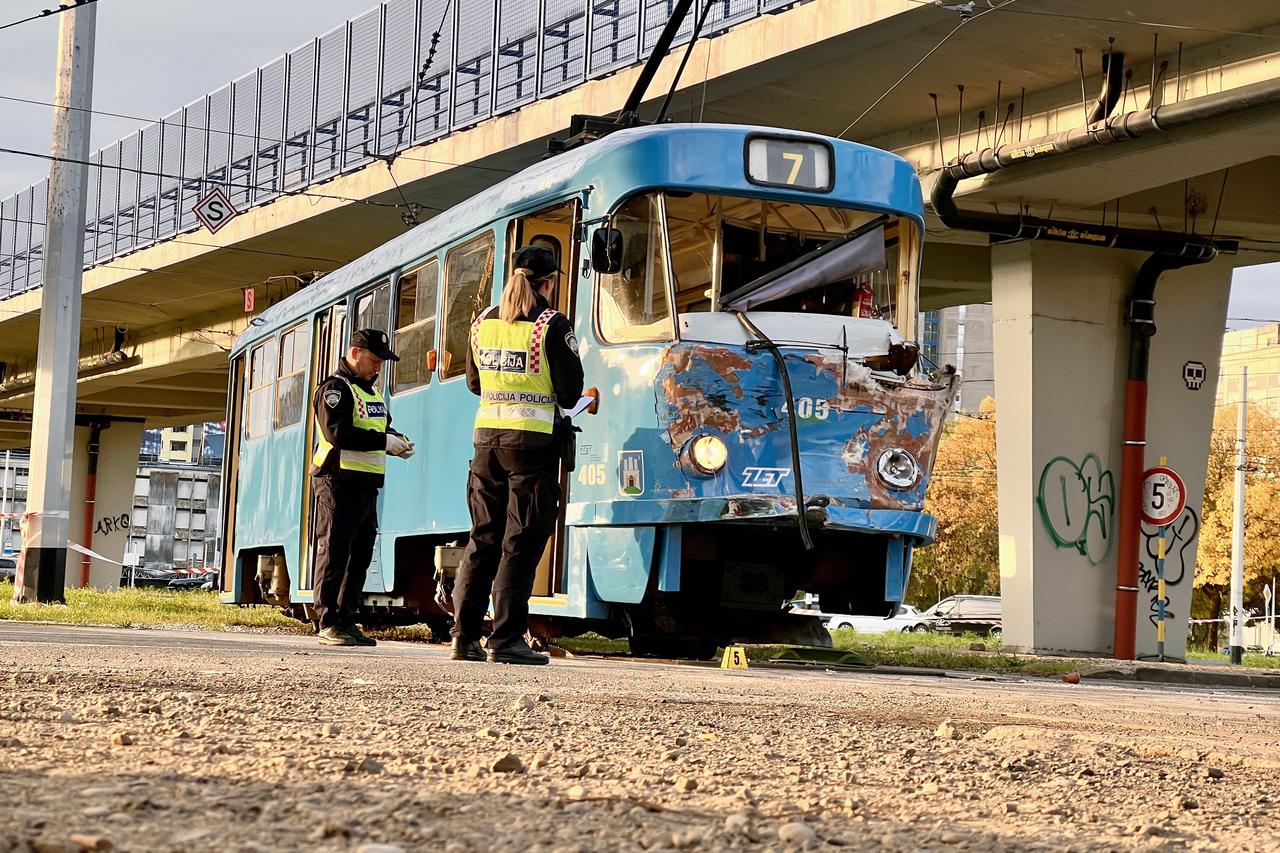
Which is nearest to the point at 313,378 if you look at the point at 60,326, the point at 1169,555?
the point at 60,326

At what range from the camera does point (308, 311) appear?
15562 mm

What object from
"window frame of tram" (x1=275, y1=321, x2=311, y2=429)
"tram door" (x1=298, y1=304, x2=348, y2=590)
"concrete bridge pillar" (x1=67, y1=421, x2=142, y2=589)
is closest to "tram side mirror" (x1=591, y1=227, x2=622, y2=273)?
"tram door" (x1=298, y1=304, x2=348, y2=590)

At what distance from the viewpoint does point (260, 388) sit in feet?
56.6

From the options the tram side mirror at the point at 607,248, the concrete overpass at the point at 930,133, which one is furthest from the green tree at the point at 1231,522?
the tram side mirror at the point at 607,248

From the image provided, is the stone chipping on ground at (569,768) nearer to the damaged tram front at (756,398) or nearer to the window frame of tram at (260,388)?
the damaged tram front at (756,398)

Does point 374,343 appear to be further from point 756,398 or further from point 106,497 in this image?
point 106,497

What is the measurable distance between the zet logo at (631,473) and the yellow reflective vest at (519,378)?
125 cm

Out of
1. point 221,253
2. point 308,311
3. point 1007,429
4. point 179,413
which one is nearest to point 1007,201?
point 1007,429

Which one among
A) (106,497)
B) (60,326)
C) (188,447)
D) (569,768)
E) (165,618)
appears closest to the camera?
(569,768)

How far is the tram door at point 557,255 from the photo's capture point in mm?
10688

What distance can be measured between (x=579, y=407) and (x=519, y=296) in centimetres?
86

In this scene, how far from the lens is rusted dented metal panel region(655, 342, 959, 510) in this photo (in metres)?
10.0

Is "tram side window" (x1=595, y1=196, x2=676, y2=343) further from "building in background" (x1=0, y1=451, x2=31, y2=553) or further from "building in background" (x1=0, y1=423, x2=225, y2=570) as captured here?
"building in background" (x1=0, y1=451, x2=31, y2=553)

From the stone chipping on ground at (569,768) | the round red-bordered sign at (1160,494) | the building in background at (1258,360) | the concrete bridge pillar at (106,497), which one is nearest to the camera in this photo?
the stone chipping on ground at (569,768)
